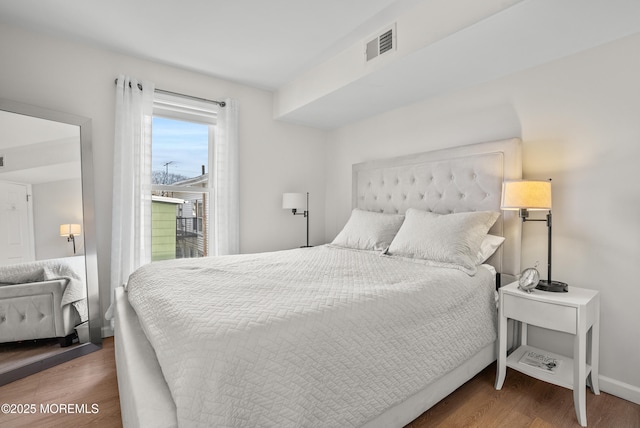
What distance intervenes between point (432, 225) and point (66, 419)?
253cm

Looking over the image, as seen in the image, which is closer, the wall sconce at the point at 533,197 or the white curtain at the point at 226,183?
the wall sconce at the point at 533,197

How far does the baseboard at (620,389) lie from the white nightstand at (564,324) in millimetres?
52

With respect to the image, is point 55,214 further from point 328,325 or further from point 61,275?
point 328,325

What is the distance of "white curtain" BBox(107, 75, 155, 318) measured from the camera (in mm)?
2701

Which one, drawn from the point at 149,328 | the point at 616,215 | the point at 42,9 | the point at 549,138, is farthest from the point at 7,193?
the point at 616,215

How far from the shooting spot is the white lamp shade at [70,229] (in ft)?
8.01

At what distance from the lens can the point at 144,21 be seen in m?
2.30

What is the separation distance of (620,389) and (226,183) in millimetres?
3436

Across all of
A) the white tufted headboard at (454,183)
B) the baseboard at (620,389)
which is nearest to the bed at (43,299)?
the white tufted headboard at (454,183)

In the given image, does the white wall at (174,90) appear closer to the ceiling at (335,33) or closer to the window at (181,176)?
the ceiling at (335,33)

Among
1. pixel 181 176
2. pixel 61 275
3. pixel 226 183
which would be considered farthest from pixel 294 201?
pixel 61 275

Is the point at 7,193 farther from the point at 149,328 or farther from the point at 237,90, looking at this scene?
the point at 237,90

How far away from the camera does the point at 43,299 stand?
231 cm

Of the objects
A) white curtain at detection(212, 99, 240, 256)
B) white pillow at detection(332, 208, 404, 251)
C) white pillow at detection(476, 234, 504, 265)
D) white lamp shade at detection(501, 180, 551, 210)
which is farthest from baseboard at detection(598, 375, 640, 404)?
white curtain at detection(212, 99, 240, 256)
